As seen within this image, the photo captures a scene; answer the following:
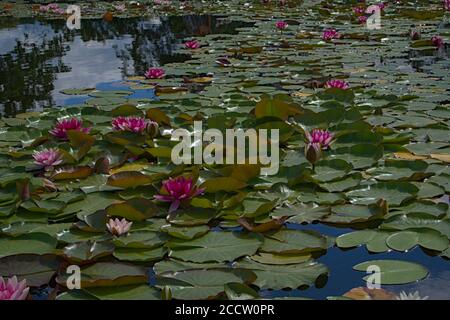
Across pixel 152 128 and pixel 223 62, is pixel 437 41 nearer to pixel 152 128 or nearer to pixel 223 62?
pixel 223 62

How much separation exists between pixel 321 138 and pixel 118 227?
1056 mm

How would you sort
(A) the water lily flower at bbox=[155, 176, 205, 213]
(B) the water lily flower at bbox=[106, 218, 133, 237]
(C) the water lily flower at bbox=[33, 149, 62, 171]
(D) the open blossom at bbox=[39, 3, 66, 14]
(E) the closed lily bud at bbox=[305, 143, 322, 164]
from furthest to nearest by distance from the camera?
1. (D) the open blossom at bbox=[39, 3, 66, 14]
2. (C) the water lily flower at bbox=[33, 149, 62, 171]
3. (E) the closed lily bud at bbox=[305, 143, 322, 164]
4. (A) the water lily flower at bbox=[155, 176, 205, 213]
5. (B) the water lily flower at bbox=[106, 218, 133, 237]

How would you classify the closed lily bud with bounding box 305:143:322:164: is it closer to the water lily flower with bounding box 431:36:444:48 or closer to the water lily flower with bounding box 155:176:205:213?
the water lily flower with bounding box 155:176:205:213

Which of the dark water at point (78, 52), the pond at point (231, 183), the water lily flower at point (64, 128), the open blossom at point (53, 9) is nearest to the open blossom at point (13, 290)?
the pond at point (231, 183)

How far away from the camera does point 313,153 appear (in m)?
2.22

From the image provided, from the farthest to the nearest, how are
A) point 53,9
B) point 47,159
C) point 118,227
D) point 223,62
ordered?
point 53,9 → point 223,62 → point 47,159 → point 118,227

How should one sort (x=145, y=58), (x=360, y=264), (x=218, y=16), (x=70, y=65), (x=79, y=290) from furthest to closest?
1. (x=218, y=16)
2. (x=145, y=58)
3. (x=70, y=65)
4. (x=360, y=264)
5. (x=79, y=290)

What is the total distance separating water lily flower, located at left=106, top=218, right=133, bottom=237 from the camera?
5.80 feet

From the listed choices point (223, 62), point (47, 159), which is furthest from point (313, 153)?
point (223, 62)

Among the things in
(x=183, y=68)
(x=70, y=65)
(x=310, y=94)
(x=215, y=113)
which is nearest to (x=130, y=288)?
(x=215, y=113)

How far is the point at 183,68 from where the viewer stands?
4.50 metres

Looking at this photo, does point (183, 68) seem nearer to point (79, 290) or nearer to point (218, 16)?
point (79, 290)

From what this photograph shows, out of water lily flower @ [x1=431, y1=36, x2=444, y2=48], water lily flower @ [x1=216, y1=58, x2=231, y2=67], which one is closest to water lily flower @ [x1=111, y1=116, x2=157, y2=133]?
water lily flower @ [x1=216, y1=58, x2=231, y2=67]

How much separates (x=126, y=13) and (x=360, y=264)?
852 cm
